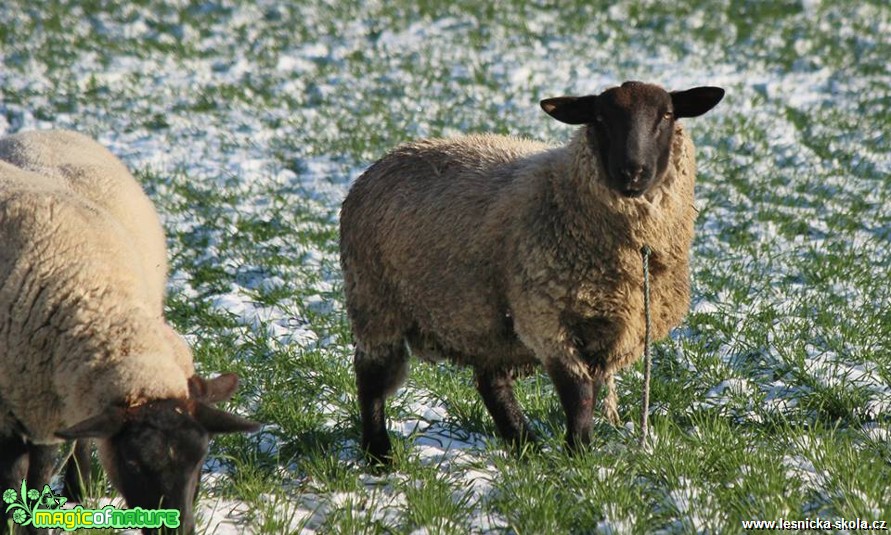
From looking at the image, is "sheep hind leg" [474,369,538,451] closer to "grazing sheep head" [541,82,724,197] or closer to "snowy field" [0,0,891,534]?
"snowy field" [0,0,891,534]

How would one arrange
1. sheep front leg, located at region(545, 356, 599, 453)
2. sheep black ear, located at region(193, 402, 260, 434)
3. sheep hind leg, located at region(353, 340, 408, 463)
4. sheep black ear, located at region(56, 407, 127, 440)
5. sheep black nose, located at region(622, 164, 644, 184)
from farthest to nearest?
sheep hind leg, located at region(353, 340, 408, 463) → sheep front leg, located at region(545, 356, 599, 453) → sheep black nose, located at region(622, 164, 644, 184) → sheep black ear, located at region(193, 402, 260, 434) → sheep black ear, located at region(56, 407, 127, 440)

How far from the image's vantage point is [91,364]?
3760 mm

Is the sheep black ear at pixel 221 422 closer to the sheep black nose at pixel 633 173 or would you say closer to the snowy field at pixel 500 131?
the snowy field at pixel 500 131

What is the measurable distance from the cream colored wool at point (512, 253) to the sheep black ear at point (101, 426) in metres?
1.79

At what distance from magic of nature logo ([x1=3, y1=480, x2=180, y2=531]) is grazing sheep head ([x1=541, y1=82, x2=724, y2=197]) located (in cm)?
225

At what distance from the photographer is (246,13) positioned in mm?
14570

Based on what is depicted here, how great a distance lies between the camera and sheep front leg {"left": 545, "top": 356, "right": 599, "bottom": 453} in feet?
14.4

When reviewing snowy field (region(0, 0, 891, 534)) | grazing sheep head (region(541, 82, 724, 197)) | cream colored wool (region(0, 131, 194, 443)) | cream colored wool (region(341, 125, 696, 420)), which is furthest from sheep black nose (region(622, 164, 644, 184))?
cream colored wool (region(0, 131, 194, 443))

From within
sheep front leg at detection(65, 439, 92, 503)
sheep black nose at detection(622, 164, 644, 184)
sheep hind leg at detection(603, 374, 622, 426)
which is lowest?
sheep hind leg at detection(603, 374, 622, 426)

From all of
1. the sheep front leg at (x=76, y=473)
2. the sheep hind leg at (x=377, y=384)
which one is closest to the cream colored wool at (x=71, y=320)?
the sheep front leg at (x=76, y=473)

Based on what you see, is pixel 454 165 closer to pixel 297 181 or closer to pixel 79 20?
pixel 297 181

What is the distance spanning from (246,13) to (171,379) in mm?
11751

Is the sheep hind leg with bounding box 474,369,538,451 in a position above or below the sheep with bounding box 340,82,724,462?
below

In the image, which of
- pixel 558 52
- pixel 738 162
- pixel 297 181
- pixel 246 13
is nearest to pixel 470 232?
pixel 297 181
